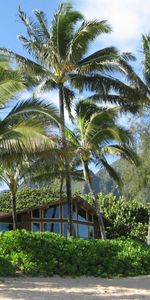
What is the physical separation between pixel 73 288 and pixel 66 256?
2717mm

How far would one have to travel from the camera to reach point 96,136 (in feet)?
72.7

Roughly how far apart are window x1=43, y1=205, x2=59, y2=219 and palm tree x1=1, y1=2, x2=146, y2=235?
38.2 feet

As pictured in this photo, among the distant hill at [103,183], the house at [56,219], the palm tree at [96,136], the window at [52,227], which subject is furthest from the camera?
the distant hill at [103,183]

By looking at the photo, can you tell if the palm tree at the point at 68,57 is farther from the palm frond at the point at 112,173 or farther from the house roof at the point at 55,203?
the house roof at the point at 55,203

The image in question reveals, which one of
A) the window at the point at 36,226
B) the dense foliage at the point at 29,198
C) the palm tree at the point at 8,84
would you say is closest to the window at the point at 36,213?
the window at the point at 36,226

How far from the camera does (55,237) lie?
1631 centimetres

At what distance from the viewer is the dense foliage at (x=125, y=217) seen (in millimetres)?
35719

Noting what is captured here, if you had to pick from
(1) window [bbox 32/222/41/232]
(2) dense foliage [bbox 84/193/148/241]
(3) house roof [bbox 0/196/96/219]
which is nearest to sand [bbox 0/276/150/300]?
(3) house roof [bbox 0/196/96/219]

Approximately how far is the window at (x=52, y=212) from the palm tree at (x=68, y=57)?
38.2 ft

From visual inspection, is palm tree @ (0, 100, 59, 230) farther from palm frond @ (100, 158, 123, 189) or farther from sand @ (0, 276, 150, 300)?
palm frond @ (100, 158, 123, 189)

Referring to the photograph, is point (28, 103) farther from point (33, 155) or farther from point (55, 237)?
point (55, 237)

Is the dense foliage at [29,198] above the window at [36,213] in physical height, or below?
above

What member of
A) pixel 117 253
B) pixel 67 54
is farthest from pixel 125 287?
pixel 67 54

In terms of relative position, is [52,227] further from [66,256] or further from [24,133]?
[24,133]
